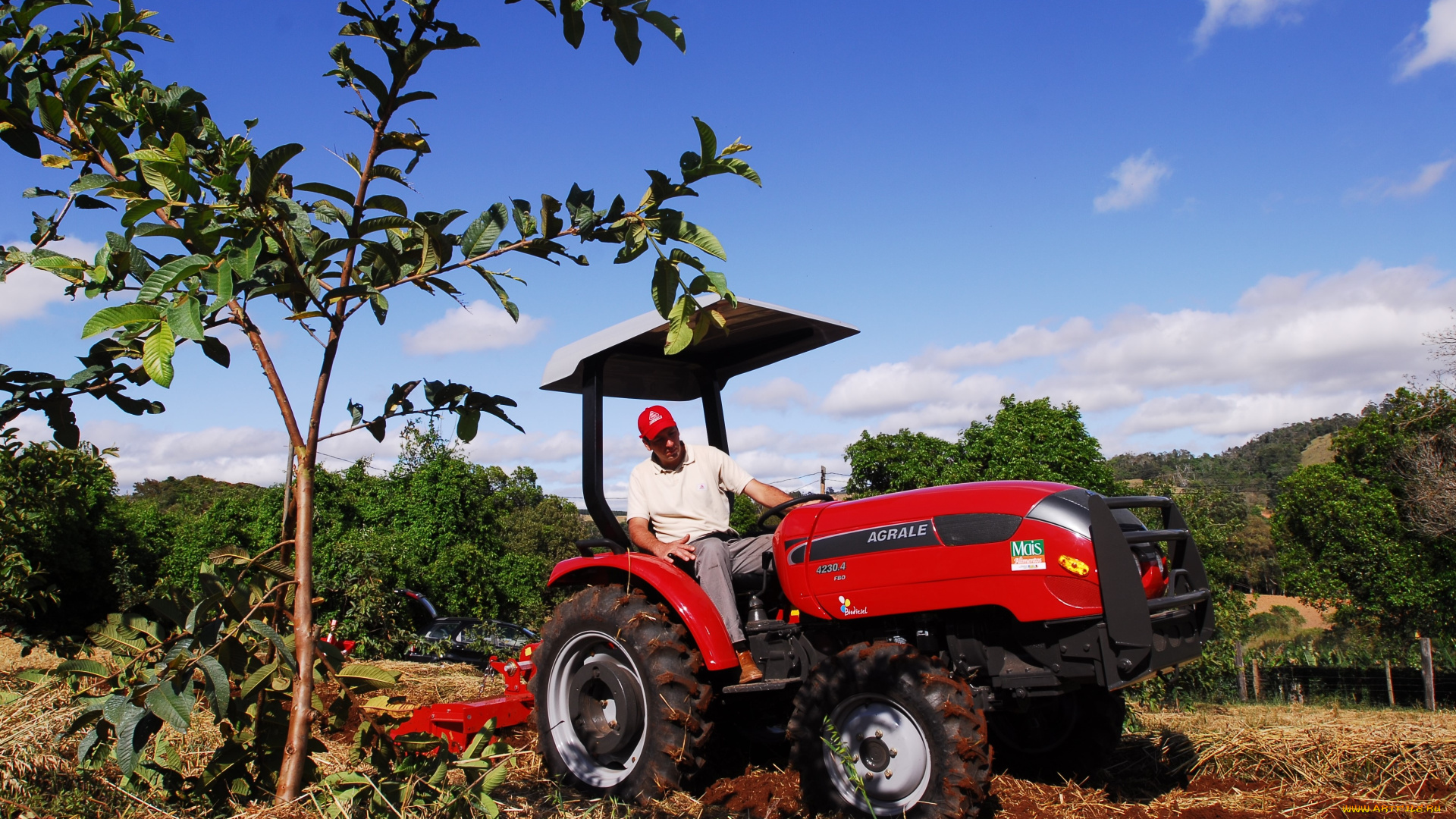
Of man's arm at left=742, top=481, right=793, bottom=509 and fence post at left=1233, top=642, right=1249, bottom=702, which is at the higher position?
man's arm at left=742, top=481, right=793, bottom=509

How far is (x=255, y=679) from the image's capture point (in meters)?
2.26

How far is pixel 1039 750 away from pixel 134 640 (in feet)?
12.5

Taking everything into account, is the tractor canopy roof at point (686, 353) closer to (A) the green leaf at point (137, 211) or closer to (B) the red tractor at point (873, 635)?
(B) the red tractor at point (873, 635)

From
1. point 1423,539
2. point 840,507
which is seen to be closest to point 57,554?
point 840,507

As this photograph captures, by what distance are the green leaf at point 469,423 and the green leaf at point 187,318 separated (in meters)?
0.80

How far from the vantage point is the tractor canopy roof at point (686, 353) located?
4.64 m

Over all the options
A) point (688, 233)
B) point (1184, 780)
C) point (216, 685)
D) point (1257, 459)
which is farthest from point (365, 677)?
point (1257, 459)

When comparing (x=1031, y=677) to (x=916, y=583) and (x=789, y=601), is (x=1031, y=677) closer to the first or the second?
(x=916, y=583)

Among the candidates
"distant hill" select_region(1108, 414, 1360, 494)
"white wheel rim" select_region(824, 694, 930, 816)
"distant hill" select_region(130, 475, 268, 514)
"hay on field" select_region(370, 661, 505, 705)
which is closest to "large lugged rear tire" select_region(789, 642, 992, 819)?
"white wheel rim" select_region(824, 694, 930, 816)

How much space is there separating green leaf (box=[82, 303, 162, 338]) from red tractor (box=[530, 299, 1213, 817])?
8.33ft

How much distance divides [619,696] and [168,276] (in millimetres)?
3123

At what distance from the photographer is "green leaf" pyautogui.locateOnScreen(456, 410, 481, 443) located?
7.91 ft

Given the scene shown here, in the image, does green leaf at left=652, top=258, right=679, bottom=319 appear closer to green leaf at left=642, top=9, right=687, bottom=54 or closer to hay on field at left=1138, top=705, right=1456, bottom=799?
green leaf at left=642, top=9, right=687, bottom=54

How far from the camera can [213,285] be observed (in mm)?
1745
